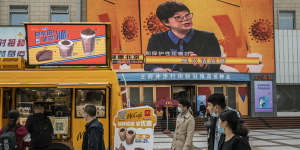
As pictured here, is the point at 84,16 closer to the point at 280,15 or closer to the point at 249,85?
the point at 249,85

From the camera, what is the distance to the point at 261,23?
2353 centimetres

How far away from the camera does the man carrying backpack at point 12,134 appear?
475 centimetres

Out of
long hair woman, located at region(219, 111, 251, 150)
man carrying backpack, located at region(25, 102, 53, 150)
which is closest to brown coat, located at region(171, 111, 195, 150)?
long hair woman, located at region(219, 111, 251, 150)

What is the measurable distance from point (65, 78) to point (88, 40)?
1.15m

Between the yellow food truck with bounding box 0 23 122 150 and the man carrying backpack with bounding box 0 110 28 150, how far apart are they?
1568mm

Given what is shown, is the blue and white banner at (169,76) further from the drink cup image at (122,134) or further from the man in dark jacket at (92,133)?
the man in dark jacket at (92,133)

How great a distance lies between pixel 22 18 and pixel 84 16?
16.0ft

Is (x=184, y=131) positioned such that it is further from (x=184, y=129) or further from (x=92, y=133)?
(x=92, y=133)

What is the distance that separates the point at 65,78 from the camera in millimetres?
6699

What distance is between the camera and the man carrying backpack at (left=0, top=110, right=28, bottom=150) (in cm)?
475

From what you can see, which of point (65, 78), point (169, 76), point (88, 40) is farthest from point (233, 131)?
point (169, 76)

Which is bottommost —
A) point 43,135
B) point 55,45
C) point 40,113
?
point 43,135

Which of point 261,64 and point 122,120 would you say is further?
point 261,64

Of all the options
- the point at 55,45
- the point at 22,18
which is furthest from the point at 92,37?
the point at 22,18
